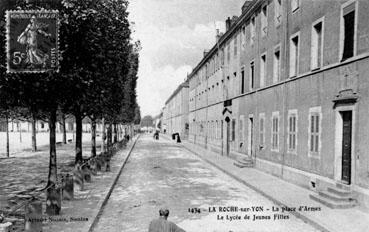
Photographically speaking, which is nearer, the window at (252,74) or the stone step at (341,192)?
the stone step at (341,192)

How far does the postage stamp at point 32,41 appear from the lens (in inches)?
315

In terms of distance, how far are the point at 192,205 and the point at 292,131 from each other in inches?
254

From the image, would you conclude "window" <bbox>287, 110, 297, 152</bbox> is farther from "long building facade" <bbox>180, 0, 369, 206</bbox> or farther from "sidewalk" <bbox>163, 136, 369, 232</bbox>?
"sidewalk" <bbox>163, 136, 369, 232</bbox>

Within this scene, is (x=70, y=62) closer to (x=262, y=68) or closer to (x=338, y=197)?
(x=338, y=197)

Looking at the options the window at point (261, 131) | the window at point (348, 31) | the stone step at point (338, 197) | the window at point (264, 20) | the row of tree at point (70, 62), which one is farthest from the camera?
the window at point (264, 20)

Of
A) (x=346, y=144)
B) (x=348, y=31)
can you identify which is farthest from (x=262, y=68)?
(x=346, y=144)

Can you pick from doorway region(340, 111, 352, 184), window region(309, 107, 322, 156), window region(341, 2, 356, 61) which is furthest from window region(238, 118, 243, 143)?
window region(341, 2, 356, 61)

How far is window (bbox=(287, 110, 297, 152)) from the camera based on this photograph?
48.3ft

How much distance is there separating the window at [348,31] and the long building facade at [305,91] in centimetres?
3

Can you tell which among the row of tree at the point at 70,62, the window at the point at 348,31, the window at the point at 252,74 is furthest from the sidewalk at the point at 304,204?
the row of tree at the point at 70,62

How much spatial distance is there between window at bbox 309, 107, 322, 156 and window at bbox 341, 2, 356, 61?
90.8 inches

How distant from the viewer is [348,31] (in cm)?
1118

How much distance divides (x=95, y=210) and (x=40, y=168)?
10.9 meters

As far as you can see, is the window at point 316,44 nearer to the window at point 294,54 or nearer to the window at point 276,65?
the window at point 294,54
